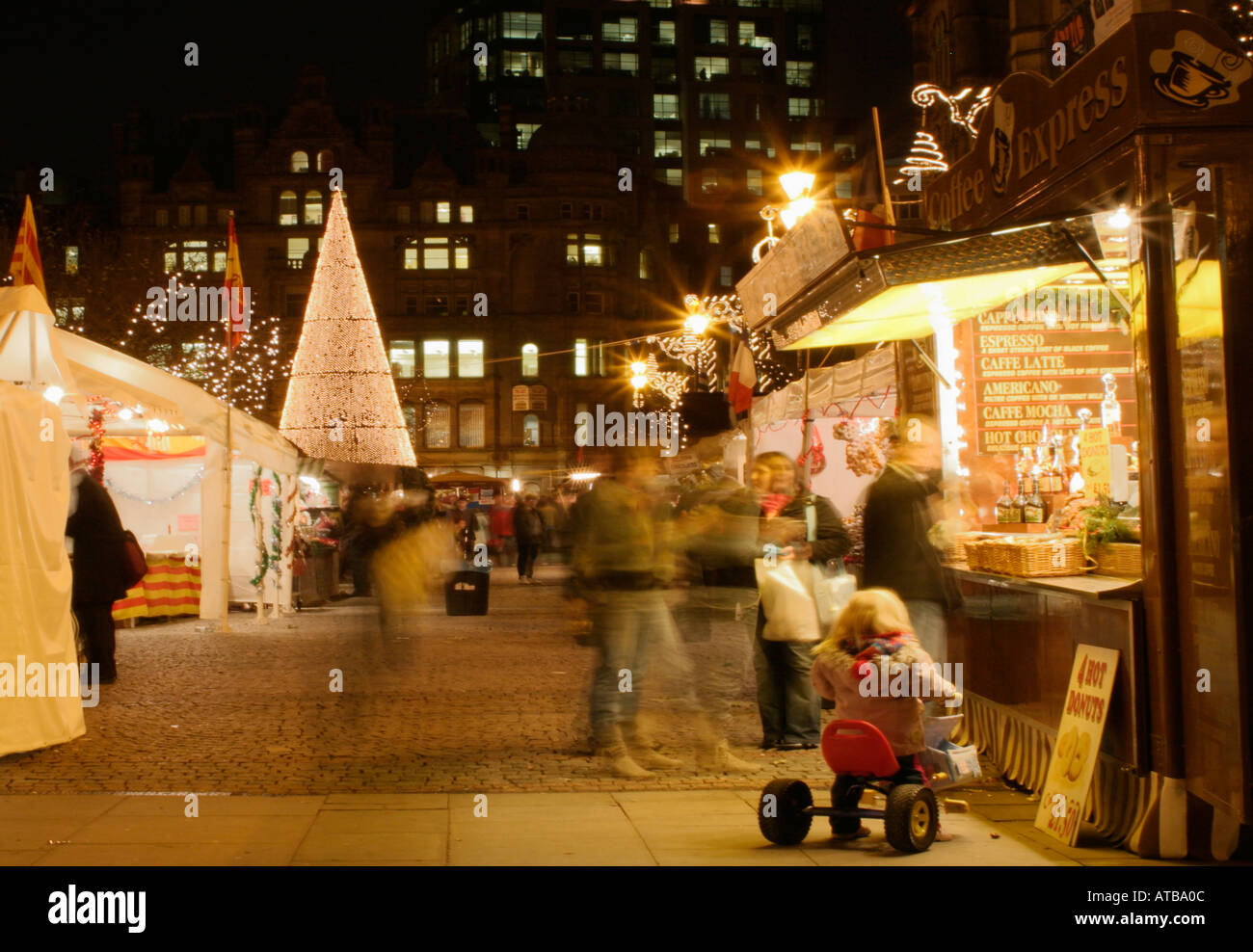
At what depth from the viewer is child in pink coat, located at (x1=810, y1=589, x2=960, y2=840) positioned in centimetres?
555

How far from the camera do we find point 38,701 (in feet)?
26.2

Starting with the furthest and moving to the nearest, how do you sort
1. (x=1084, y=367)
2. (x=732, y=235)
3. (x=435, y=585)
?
(x=732, y=235)
(x=435, y=585)
(x=1084, y=367)

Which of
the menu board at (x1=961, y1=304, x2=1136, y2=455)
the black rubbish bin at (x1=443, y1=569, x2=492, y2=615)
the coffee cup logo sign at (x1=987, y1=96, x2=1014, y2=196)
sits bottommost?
the black rubbish bin at (x1=443, y1=569, x2=492, y2=615)

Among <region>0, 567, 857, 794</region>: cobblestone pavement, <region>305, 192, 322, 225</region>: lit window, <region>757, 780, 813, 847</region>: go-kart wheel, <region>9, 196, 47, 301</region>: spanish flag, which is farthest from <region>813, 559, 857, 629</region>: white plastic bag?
<region>305, 192, 322, 225</region>: lit window

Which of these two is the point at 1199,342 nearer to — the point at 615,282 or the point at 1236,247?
the point at 1236,247

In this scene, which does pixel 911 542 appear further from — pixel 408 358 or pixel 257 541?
pixel 408 358

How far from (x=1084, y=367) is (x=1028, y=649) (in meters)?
3.03

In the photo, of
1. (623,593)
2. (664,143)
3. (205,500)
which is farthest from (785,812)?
(664,143)

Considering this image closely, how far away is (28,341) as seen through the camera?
856 centimetres

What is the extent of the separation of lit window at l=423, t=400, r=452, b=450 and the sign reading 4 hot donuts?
212 feet

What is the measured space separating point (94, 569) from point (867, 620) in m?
8.06

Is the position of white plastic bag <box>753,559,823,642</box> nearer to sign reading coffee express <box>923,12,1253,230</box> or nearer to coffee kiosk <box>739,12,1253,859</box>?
coffee kiosk <box>739,12,1253,859</box>

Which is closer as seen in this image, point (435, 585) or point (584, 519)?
point (584, 519)

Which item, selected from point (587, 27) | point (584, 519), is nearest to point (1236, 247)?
point (584, 519)
